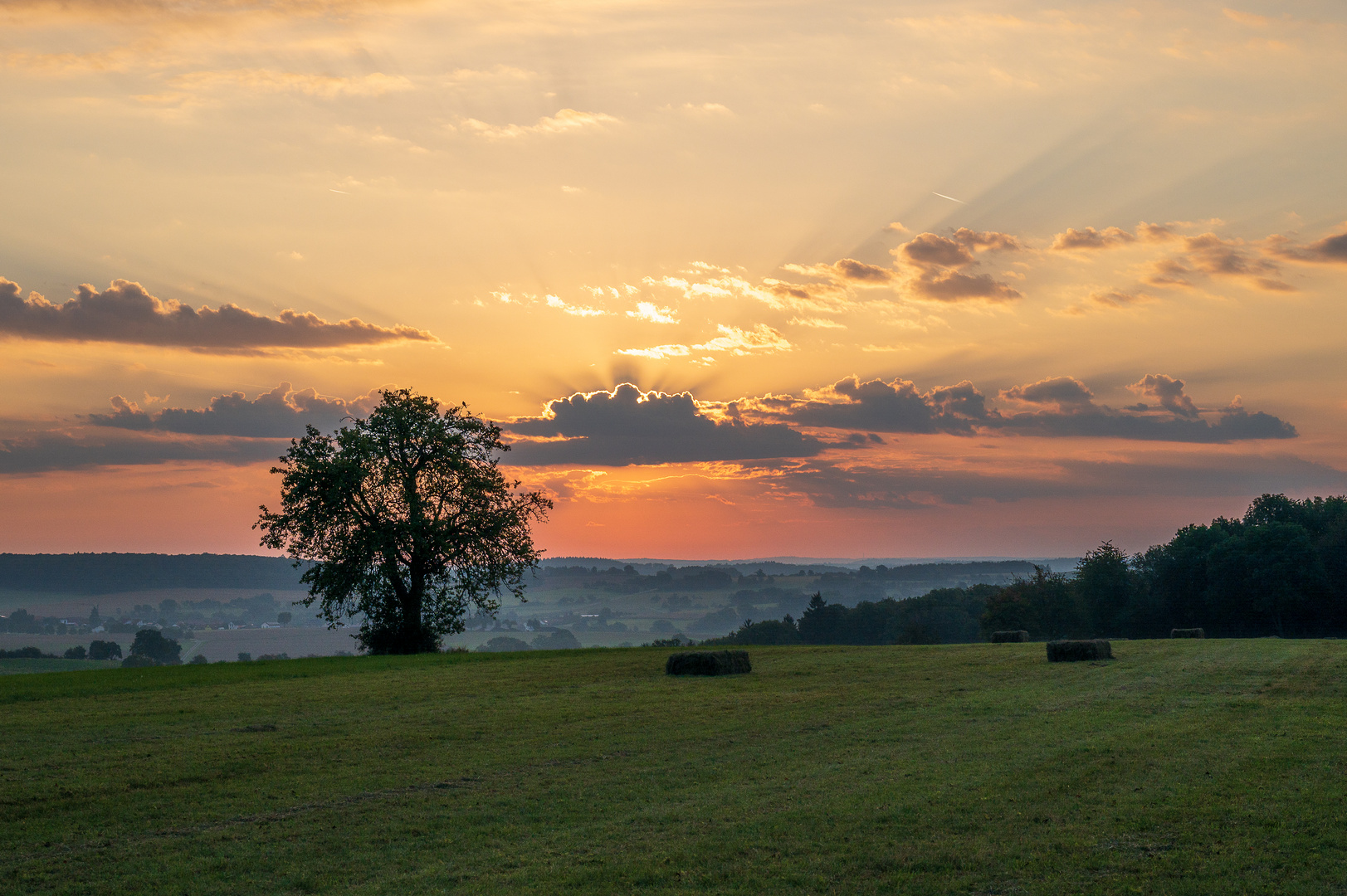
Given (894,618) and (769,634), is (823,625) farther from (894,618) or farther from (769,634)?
(894,618)

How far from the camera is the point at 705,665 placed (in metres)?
31.4

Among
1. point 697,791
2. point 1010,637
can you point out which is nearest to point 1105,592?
point 1010,637

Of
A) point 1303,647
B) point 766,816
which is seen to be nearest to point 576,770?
point 766,816

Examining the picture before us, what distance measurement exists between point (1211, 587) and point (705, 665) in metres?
63.1

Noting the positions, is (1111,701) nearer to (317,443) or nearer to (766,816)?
(766,816)

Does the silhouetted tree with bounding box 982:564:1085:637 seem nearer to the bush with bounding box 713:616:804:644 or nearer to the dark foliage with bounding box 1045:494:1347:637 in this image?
the dark foliage with bounding box 1045:494:1347:637

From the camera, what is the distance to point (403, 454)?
50125 mm

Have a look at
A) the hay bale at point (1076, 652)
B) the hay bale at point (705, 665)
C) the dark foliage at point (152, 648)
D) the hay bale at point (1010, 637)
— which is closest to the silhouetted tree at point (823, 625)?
the dark foliage at point (152, 648)

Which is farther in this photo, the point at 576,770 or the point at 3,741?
the point at 3,741

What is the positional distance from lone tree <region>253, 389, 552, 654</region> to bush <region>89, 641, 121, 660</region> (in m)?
82.3

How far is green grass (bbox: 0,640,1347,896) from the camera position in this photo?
9.52 meters

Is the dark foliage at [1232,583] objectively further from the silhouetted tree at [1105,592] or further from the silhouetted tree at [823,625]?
the silhouetted tree at [823,625]

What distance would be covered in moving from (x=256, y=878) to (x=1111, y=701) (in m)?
17.9

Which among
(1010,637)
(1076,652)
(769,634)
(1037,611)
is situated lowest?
(769,634)
